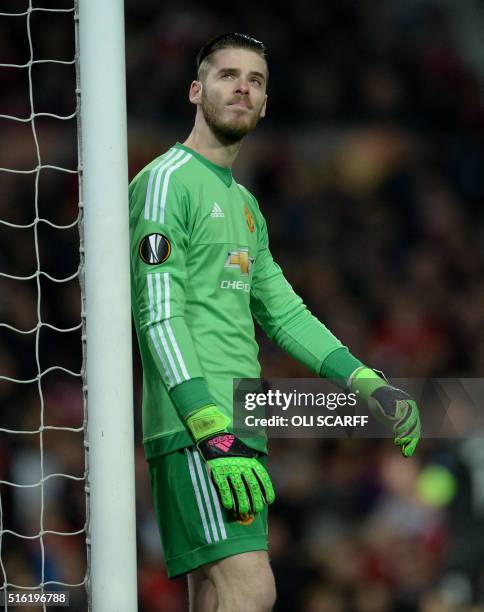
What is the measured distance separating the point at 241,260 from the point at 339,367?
0.32m

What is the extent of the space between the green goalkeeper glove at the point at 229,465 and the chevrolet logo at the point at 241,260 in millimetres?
314

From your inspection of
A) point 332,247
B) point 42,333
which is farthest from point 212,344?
point 332,247

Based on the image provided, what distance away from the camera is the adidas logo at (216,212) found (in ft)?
6.79

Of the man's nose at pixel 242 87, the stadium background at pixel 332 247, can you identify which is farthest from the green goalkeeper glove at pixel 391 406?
the stadium background at pixel 332 247

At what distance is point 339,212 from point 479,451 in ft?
3.76

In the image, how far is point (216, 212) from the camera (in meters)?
2.07

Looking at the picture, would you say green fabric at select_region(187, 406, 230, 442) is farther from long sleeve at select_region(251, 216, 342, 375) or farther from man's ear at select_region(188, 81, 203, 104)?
man's ear at select_region(188, 81, 203, 104)

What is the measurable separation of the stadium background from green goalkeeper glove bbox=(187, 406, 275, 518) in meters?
1.91

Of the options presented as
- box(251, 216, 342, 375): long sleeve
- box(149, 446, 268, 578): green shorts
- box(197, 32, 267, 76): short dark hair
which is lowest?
box(149, 446, 268, 578): green shorts

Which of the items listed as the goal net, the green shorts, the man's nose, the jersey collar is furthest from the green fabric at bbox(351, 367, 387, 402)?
the goal net

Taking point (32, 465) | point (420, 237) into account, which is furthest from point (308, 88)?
point (32, 465)

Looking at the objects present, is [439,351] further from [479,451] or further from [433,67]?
[433,67]

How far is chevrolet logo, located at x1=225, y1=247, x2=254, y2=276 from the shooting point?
209 centimetres

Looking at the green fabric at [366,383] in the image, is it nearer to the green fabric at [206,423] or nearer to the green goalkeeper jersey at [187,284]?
the green goalkeeper jersey at [187,284]
